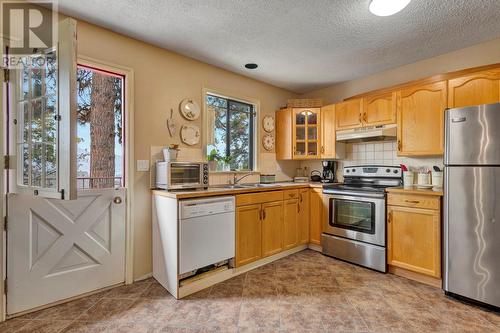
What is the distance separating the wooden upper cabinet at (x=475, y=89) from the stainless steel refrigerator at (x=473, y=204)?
50 cm

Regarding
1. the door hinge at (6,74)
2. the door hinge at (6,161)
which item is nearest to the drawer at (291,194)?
the door hinge at (6,161)

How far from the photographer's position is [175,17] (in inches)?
88.9

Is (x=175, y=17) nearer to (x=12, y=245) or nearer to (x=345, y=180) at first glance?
(x=12, y=245)

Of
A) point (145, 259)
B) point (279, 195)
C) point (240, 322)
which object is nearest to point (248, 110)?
point (279, 195)

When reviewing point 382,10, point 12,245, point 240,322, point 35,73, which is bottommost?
point 240,322

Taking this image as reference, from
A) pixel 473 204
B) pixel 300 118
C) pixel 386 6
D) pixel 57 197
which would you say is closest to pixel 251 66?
pixel 300 118

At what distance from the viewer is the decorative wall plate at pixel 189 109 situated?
300 cm

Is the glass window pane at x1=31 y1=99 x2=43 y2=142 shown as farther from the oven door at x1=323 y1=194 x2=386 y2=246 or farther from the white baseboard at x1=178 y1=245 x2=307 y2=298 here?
the oven door at x1=323 y1=194 x2=386 y2=246

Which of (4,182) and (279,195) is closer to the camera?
(4,182)

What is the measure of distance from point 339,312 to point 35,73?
304cm

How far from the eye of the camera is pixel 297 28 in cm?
244

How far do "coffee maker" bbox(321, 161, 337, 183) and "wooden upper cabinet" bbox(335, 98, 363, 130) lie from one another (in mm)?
587

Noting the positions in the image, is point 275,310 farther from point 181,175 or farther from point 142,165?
point 142,165

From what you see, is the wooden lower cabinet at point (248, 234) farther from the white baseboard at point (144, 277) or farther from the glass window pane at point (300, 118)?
the glass window pane at point (300, 118)
